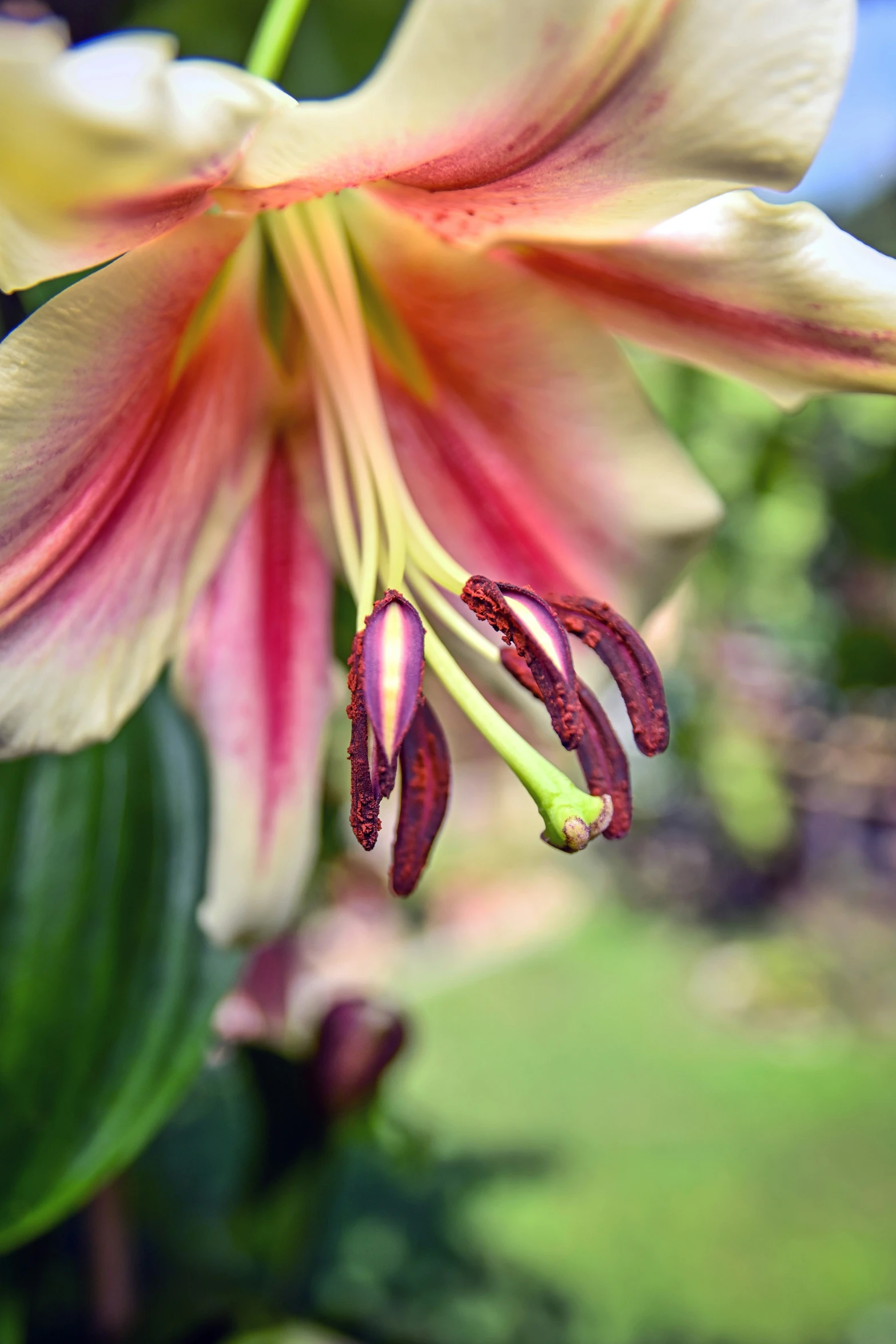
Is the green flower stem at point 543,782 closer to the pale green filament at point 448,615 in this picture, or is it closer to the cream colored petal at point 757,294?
the pale green filament at point 448,615

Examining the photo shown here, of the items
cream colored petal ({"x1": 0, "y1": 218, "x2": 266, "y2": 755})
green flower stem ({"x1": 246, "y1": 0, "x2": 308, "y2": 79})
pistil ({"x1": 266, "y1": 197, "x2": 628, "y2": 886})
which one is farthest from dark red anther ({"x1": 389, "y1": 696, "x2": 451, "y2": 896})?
green flower stem ({"x1": 246, "y1": 0, "x2": 308, "y2": 79})

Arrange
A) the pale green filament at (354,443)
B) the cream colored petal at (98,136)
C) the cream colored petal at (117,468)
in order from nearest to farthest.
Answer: the cream colored petal at (98,136) < the cream colored petal at (117,468) < the pale green filament at (354,443)

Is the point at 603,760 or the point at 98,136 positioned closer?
the point at 98,136

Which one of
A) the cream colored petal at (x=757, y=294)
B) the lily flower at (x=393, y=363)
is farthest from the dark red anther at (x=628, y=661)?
the cream colored petal at (x=757, y=294)

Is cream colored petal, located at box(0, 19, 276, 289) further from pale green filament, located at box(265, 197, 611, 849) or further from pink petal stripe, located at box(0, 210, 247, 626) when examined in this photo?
pale green filament, located at box(265, 197, 611, 849)

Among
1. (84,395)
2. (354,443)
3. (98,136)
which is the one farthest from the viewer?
(354,443)

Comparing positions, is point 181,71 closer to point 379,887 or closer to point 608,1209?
point 379,887

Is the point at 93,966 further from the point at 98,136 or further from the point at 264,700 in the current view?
the point at 98,136

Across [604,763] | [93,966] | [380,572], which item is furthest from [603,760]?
[93,966]
